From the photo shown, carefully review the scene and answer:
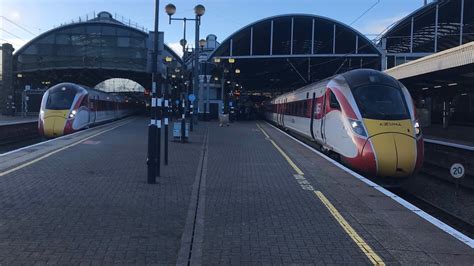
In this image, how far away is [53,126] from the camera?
2705 cm

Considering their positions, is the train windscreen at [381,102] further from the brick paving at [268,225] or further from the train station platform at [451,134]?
the train station platform at [451,134]

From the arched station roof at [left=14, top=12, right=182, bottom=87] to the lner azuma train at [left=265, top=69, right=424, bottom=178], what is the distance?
47.6 meters

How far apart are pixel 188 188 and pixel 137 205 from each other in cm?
200

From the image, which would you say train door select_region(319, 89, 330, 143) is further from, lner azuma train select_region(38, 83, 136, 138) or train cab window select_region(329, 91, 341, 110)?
lner azuma train select_region(38, 83, 136, 138)

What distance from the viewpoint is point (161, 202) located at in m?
8.88

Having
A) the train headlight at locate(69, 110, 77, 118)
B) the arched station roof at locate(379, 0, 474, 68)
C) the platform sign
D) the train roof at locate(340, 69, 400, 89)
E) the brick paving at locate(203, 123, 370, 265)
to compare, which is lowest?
the brick paving at locate(203, 123, 370, 265)

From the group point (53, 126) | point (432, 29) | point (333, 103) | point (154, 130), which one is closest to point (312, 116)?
point (333, 103)

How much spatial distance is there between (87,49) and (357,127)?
52.5 m

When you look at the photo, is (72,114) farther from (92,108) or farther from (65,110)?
(92,108)

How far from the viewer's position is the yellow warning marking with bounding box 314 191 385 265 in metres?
5.98

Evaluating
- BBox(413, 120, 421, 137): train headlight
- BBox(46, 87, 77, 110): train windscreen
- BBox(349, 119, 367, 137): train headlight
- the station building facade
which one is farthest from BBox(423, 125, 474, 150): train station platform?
the station building facade

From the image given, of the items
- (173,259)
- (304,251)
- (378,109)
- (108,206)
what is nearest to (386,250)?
(304,251)

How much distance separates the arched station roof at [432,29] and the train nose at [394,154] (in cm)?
2944

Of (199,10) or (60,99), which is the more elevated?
(199,10)
